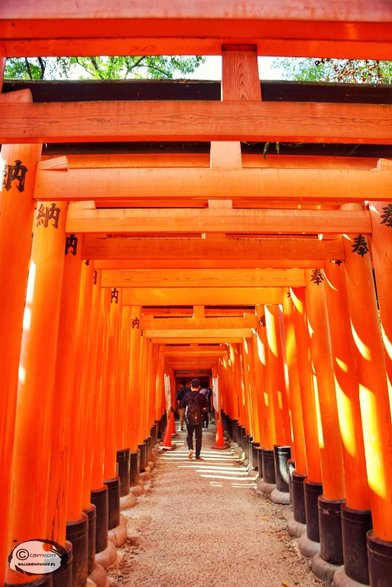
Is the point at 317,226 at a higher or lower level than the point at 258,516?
higher

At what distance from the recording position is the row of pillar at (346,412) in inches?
144

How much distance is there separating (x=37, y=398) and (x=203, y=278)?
3205 mm

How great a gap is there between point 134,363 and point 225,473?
140 inches

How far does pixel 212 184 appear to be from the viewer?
3.02 m

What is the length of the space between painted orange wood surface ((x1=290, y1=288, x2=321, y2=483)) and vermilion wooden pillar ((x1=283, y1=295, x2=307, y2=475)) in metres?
0.42

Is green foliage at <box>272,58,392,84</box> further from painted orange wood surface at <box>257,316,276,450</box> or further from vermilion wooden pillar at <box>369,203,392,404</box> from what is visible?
painted orange wood surface at <box>257,316,276,450</box>

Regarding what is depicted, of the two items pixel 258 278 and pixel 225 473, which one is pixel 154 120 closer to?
pixel 258 278

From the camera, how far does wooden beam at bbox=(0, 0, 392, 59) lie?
2.09m

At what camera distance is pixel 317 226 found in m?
3.79

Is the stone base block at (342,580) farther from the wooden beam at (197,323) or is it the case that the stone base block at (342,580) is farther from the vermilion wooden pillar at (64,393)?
the wooden beam at (197,323)

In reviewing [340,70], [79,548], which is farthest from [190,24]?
[79,548]

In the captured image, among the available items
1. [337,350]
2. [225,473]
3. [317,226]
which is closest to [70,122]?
[317,226]

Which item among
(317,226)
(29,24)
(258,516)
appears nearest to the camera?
(29,24)

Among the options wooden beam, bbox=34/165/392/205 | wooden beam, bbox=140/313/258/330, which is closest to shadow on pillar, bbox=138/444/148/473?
wooden beam, bbox=140/313/258/330
